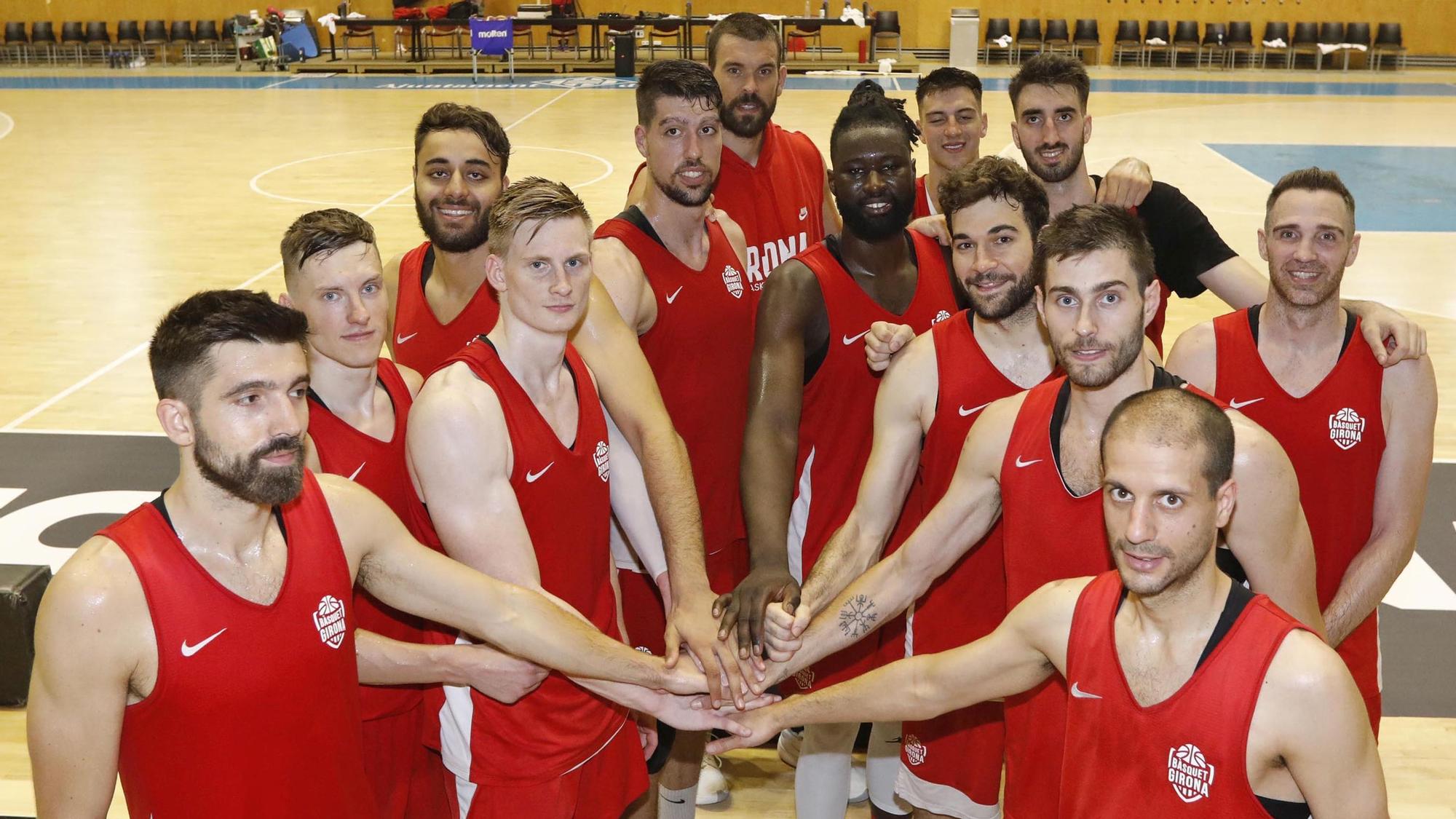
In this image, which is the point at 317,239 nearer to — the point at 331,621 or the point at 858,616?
the point at 331,621

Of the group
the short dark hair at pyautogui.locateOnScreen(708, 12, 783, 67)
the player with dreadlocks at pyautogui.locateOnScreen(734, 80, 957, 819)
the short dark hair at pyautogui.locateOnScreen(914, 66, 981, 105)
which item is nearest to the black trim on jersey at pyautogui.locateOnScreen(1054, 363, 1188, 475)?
the player with dreadlocks at pyautogui.locateOnScreen(734, 80, 957, 819)

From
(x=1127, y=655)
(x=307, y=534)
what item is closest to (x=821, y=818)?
(x=1127, y=655)

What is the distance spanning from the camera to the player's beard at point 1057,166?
5145 mm

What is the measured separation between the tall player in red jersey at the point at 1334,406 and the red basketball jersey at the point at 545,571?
6.28 feet

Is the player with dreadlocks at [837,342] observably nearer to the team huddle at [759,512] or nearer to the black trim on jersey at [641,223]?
the team huddle at [759,512]

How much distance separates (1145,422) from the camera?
2.86 m

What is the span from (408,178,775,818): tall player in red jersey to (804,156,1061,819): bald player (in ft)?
2.44

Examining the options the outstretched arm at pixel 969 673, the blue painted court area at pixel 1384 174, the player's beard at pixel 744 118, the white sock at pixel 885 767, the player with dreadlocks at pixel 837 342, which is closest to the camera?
the outstretched arm at pixel 969 673

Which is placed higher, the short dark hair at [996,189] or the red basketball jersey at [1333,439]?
the short dark hair at [996,189]

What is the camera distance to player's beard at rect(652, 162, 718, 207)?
4746 millimetres

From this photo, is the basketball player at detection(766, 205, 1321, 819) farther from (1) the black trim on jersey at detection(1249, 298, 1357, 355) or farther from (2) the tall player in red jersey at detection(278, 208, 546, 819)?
(2) the tall player in red jersey at detection(278, 208, 546, 819)

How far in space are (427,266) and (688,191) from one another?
0.97 m

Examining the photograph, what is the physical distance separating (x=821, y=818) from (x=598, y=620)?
4.14 ft

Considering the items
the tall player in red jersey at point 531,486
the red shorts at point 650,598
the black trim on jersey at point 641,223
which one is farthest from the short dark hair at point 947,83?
the tall player in red jersey at point 531,486
